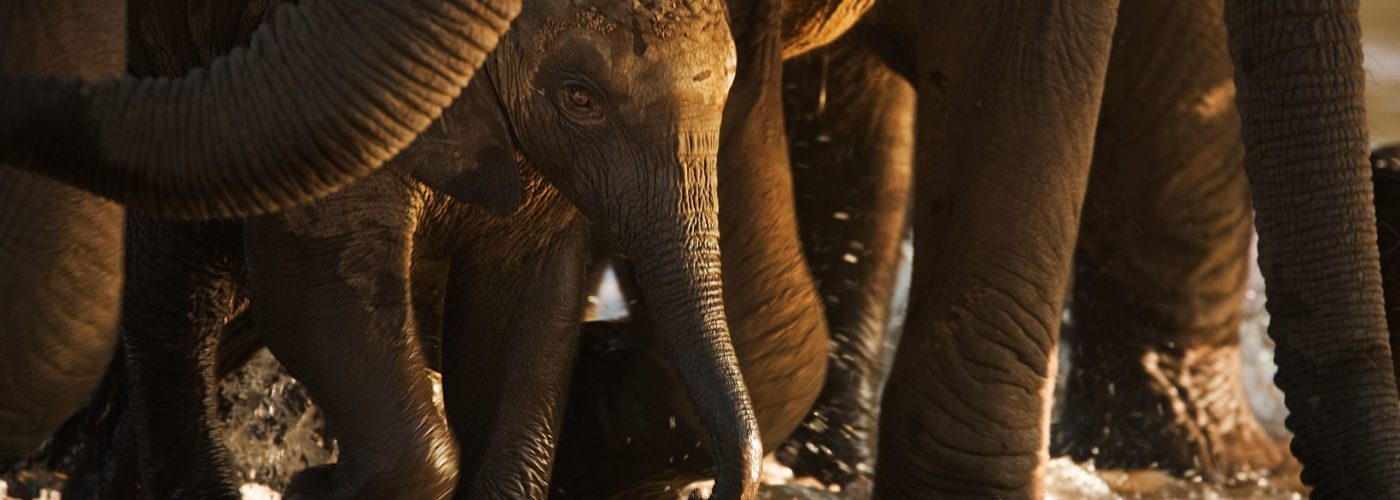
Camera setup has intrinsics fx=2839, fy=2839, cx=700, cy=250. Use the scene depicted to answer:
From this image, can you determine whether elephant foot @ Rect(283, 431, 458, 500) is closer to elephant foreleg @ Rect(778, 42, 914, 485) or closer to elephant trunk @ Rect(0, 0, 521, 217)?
elephant trunk @ Rect(0, 0, 521, 217)

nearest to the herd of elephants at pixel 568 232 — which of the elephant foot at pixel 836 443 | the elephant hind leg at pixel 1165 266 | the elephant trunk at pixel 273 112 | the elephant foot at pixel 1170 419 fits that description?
the elephant trunk at pixel 273 112

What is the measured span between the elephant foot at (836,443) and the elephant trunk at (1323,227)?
1.69 metres

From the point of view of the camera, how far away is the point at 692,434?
15.1 ft

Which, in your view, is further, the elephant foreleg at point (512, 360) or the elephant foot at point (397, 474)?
the elephant foreleg at point (512, 360)

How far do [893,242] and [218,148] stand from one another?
2.96 meters

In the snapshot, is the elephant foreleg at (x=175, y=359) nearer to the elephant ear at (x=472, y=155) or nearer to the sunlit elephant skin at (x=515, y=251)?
the sunlit elephant skin at (x=515, y=251)

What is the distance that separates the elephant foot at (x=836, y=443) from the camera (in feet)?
18.2

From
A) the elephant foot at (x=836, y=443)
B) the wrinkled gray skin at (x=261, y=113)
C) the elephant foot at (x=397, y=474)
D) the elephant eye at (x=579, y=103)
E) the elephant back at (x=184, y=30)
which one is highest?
the elephant back at (x=184, y=30)

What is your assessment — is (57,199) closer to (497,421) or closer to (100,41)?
(100,41)

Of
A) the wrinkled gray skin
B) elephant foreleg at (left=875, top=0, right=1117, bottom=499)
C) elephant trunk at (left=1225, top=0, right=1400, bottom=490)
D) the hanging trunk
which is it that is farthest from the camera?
elephant foreleg at (left=875, top=0, right=1117, bottom=499)

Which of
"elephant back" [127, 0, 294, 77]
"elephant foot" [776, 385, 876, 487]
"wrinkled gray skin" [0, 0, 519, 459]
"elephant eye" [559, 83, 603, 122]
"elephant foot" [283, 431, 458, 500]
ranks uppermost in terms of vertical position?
"elephant back" [127, 0, 294, 77]

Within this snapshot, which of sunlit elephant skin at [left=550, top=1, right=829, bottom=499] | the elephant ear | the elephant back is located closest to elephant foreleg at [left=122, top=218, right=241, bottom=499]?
the elephant back

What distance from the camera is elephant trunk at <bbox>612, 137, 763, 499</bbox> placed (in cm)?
346

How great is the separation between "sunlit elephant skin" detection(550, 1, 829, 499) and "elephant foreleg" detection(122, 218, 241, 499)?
1.87 ft
